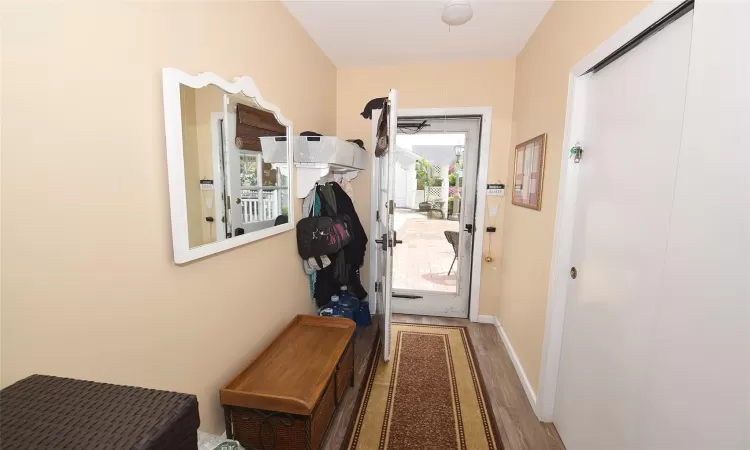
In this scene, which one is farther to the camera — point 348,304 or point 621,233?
point 348,304

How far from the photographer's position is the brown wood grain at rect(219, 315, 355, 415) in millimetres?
1365

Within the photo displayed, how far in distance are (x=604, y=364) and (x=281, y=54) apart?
237 cm

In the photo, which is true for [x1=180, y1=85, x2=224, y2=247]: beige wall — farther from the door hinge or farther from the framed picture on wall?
the framed picture on wall

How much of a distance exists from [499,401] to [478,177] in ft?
6.03

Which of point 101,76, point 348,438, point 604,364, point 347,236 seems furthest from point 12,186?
point 604,364

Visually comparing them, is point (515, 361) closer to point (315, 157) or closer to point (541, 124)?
point (541, 124)

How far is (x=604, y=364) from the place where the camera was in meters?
1.32

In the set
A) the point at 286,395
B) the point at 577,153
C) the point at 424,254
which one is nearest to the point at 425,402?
the point at 286,395

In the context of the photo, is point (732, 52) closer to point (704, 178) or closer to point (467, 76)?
point (704, 178)

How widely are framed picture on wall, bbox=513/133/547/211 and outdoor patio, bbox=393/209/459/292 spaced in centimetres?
82

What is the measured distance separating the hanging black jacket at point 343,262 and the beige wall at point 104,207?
1045mm

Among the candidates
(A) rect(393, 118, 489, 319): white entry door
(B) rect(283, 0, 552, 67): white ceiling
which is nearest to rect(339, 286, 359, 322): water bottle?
(A) rect(393, 118, 489, 319): white entry door

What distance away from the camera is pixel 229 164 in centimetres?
148

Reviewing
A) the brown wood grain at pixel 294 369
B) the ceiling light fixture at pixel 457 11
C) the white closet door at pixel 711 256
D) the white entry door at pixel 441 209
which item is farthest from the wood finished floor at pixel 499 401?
the ceiling light fixture at pixel 457 11
